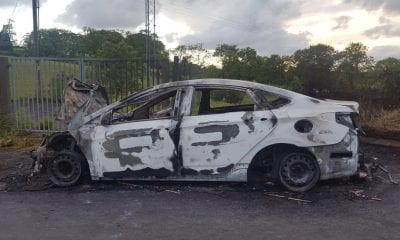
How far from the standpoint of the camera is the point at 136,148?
6773mm

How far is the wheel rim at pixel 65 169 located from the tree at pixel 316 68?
6932 millimetres

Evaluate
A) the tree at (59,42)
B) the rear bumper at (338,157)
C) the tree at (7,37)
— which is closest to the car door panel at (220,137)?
the rear bumper at (338,157)

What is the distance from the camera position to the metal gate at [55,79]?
1184 centimetres

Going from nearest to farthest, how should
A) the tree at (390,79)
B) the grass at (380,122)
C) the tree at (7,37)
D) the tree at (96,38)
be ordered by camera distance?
1. the grass at (380,122)
2. the tree at (390,79)
3. the tree at (7,37)
4. the tree at (96,38)

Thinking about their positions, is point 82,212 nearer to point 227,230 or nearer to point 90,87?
point 227,230

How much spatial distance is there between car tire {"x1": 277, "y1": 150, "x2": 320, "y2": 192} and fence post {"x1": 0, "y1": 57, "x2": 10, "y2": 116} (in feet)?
27.2

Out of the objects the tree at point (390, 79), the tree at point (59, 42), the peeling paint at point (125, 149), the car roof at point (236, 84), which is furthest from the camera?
the tree at point (59, 42)

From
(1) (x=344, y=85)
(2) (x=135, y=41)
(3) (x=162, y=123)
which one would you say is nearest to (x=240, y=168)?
(3) (x=162, y=123)

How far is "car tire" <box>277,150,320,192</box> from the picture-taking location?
258 inches

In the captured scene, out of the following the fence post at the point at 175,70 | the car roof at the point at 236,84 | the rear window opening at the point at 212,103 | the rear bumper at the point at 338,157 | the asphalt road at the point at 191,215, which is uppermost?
the fence post at the point at 175,70

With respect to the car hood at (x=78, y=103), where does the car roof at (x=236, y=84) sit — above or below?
above

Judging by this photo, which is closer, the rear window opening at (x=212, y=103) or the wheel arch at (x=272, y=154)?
the wheel arch at (x=272, y=154)

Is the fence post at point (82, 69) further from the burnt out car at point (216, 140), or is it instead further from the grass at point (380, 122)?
the grass at point (380, 122)

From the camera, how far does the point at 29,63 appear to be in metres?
12.3
